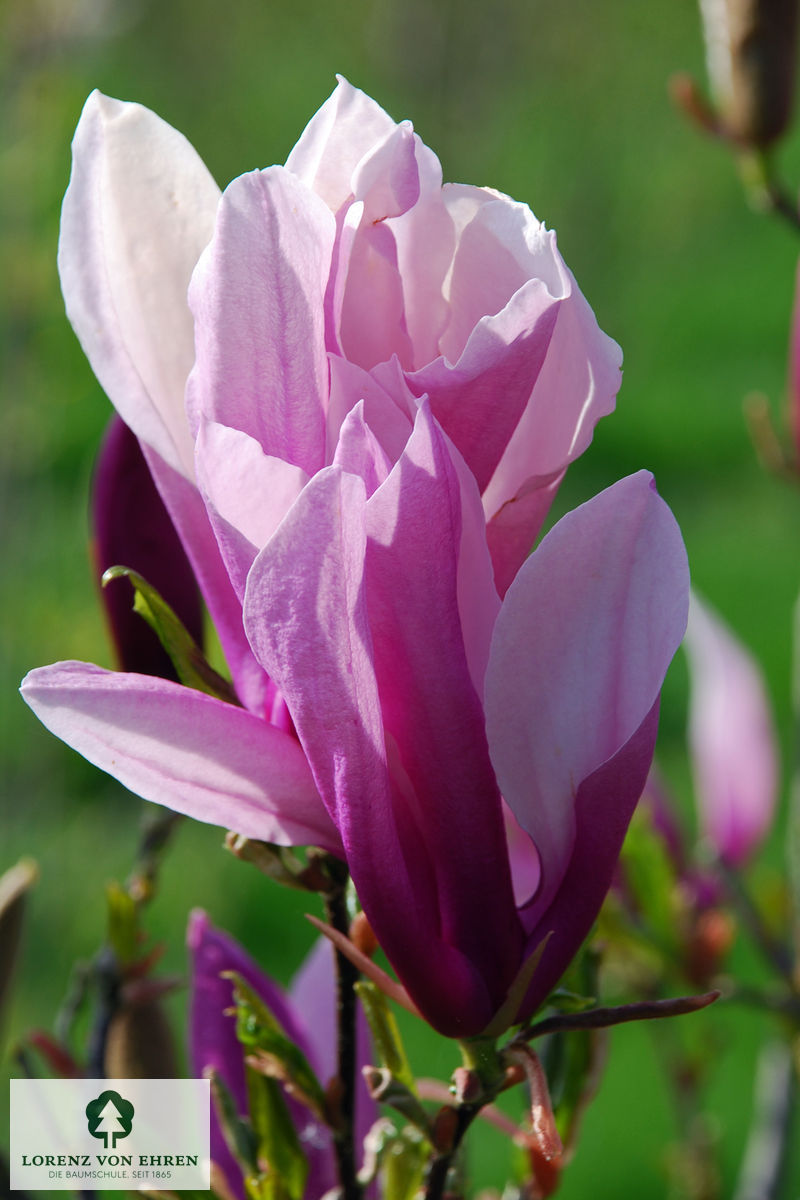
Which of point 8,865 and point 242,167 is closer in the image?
point 8,865

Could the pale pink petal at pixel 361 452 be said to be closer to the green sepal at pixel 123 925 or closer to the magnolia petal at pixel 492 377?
the magnolia petal at pixel 492 377

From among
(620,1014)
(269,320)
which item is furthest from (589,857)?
(269,320)

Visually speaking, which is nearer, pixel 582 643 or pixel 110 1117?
pixel 582 643

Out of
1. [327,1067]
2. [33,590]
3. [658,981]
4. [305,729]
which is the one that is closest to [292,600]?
[305,729]

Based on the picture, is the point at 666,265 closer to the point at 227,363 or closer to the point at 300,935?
the point at 300,935

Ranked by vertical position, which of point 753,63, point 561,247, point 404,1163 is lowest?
point 404,1163

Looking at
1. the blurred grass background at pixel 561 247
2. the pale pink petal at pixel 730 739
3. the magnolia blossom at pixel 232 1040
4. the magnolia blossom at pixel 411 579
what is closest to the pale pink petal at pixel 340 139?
the magnolia blossom at pixel 411 579

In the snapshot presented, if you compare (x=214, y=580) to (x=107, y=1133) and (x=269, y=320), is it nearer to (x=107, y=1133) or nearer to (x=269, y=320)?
(x=269, y=320)

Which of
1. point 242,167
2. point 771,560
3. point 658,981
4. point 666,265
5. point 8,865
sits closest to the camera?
point 658,981
